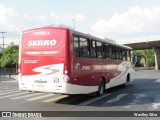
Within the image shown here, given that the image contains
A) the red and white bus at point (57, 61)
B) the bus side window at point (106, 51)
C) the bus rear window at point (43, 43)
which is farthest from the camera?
the bus side window at point (106, 51)

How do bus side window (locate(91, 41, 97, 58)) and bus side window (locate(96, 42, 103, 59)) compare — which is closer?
bus side window (locate(91, 41, 97, 58))

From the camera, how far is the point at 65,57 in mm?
12383

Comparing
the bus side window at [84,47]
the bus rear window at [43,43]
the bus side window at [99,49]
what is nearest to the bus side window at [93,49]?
the bus side window at [99,49]

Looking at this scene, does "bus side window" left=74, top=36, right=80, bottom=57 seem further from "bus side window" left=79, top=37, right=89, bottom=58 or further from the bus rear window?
the bus rear window

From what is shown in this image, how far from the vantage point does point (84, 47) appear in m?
13.9

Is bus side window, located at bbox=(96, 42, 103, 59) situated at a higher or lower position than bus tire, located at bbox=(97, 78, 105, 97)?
higher

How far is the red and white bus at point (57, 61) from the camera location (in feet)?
40.7

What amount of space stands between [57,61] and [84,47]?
1.79 m

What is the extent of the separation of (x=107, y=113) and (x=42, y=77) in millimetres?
3296

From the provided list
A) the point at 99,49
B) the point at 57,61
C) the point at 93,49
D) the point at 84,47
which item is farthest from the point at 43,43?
the point at 99,49

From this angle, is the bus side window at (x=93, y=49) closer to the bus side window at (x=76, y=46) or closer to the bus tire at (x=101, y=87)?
the bus tire at (x=101, y=87)

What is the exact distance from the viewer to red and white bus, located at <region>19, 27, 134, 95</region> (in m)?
12.4

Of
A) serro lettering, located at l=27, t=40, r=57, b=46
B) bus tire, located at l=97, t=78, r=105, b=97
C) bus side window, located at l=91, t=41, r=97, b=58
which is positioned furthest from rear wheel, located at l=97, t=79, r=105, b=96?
serro lettering, located at l=27, t=40, r=57, b=46

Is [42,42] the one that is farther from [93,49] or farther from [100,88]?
[100,88]
